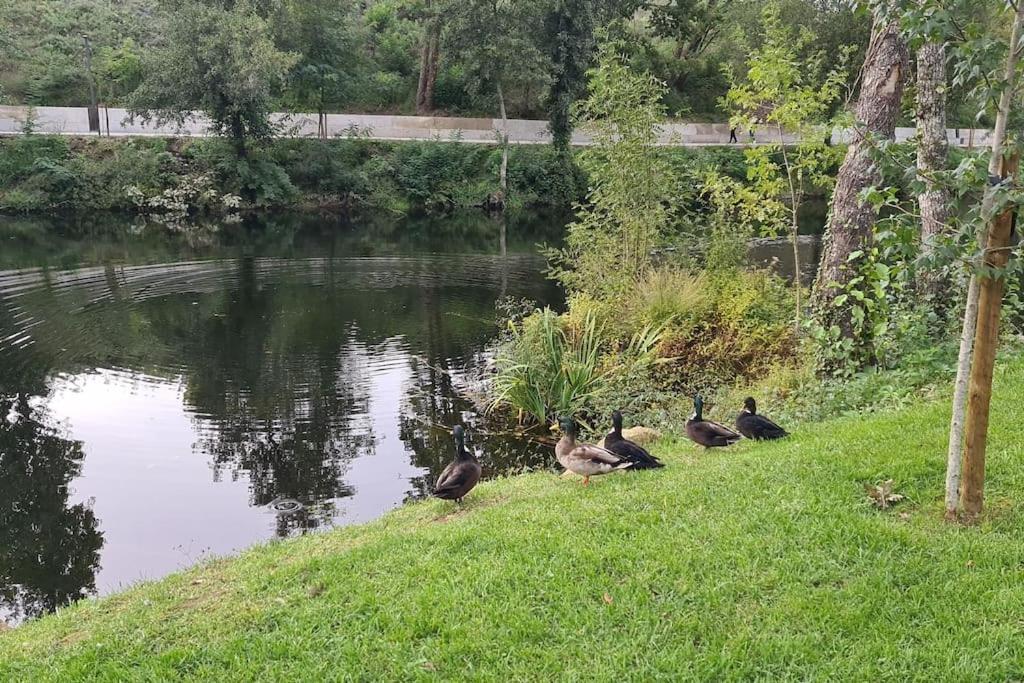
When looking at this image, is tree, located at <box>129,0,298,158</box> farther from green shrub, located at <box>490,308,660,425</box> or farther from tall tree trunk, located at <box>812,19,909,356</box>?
tall tree trunk, located at <box>812,19,909,356</box>

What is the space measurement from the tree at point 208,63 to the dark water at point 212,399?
940 cm

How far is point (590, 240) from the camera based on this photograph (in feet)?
50.7

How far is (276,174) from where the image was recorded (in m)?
38.4

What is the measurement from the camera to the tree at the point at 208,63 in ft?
106

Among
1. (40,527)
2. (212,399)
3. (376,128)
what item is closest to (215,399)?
(212,399)

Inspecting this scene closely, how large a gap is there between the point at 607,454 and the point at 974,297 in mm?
3275

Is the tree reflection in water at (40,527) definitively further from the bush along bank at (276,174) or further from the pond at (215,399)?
the bush along bank at (276,174)

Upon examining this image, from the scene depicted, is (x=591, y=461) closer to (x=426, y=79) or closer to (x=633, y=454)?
(x=633, y=454)

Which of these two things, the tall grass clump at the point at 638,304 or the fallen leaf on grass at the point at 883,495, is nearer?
the fallen leaf on grass at the point at 883,495

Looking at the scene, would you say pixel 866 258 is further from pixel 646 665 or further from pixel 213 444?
pixel 213 444

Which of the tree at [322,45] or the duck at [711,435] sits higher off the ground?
the tree at [322,45]

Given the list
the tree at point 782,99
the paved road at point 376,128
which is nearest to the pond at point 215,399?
the tree at point 782,99

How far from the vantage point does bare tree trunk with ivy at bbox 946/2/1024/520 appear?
4.93 metres

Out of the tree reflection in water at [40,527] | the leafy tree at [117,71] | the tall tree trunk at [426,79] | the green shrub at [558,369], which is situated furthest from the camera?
the tall tree trunk at [426,79]
